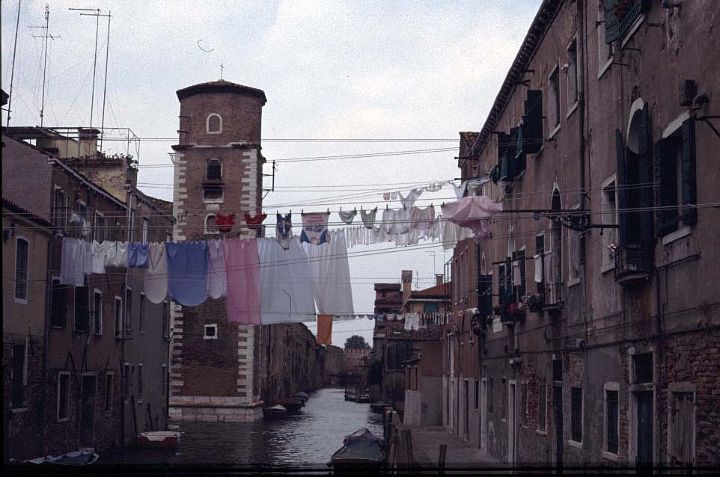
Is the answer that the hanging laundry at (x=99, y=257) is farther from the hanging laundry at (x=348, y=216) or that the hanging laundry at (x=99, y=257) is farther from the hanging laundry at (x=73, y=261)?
the hanging laundry at (x=348, y=216)

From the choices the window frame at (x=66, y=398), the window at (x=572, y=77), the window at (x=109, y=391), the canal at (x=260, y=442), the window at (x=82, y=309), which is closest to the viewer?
the window at (x=572, y=77)

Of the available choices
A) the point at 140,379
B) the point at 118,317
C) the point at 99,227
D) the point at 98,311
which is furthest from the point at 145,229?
the point at 98,311

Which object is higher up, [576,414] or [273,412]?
[576,414]

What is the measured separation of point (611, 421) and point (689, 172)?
5.05 m

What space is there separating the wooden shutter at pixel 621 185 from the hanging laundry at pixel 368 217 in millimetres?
6323

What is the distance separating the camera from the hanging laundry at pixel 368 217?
63.7 ft

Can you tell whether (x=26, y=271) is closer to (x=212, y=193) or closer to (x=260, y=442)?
(x=260, y=442)

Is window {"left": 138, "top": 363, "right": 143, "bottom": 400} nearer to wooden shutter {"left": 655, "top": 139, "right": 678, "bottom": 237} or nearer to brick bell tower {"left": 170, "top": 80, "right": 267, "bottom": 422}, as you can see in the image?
brick bell tower {"left": 170, "top": 80, "right": 267, "bottom": 422}

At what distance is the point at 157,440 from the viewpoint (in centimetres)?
3422

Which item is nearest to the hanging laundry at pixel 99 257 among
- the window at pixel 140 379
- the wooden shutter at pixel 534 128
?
the wooden shutter at pixel 534 128

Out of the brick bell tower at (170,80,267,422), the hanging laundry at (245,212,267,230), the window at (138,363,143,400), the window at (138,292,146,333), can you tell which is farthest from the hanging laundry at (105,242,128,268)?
the brick bell tower at (170,80,267,422)

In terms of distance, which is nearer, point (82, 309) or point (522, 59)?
point (522, 59)

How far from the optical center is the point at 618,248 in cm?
1397

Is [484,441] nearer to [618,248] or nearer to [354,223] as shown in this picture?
[354,223]
